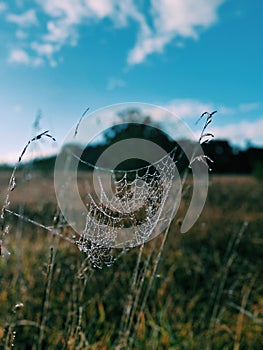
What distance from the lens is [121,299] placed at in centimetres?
348

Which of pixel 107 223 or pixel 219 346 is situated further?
pixel 219 346

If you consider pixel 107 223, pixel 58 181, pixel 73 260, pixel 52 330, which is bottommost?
pixel 52 330

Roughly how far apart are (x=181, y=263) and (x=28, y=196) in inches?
159

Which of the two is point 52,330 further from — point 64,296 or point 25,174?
point 25,174

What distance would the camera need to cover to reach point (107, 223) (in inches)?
72.6

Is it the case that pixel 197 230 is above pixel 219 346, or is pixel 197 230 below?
above

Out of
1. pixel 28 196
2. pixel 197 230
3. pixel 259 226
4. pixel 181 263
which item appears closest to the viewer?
pixel 181 263

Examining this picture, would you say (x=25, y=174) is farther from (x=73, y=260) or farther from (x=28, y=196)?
(x=28, y=196)

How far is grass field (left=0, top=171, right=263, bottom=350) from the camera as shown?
196 cm

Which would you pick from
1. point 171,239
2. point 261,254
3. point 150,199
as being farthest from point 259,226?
point 150,199

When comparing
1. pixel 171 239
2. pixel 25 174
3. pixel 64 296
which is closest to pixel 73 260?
pixel 64 296

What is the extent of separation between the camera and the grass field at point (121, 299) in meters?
1.96

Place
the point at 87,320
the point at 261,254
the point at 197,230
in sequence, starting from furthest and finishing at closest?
the point at 197,230 < the point at 261,254 < the point at 87,320

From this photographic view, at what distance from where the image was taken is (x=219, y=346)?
9.25ft
